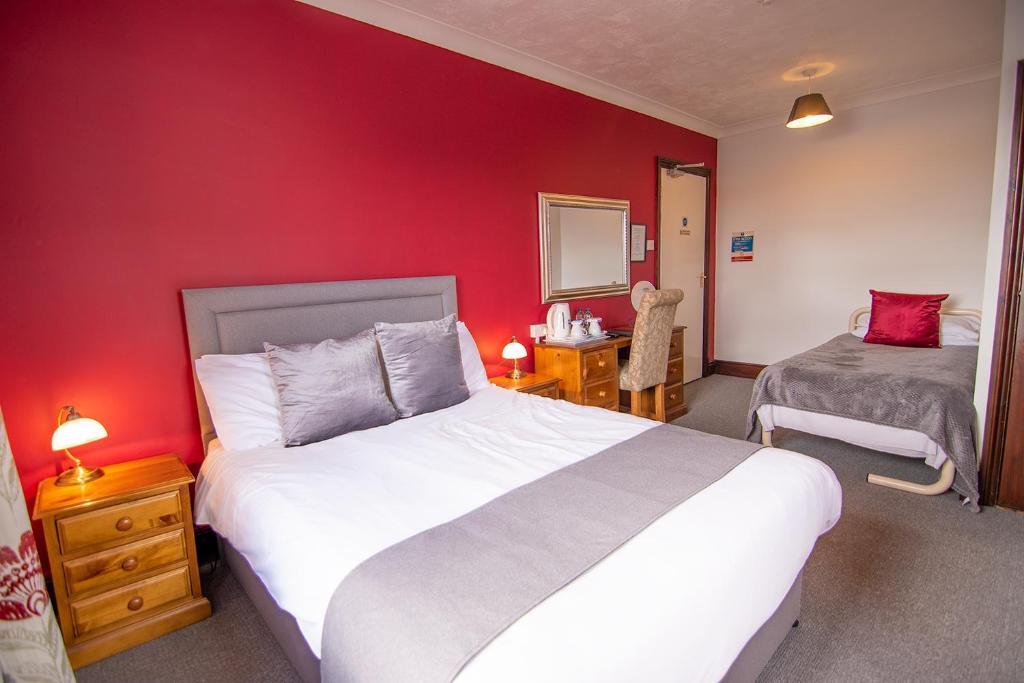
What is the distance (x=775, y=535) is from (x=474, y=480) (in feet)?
2.96

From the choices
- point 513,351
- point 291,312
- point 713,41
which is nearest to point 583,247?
point 513,351

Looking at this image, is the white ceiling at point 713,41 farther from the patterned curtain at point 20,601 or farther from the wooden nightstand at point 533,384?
the patterned curtain at point 20,601

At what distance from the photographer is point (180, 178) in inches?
88.2

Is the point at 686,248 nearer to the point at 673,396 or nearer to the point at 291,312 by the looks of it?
the point at 673,396

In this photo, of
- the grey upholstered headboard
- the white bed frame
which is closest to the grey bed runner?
the grey upholstered headboard

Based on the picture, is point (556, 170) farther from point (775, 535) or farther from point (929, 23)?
point (775, 535)

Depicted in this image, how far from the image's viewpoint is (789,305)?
5.29 m

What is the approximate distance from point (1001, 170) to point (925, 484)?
1.74m

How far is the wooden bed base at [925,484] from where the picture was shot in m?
2.78

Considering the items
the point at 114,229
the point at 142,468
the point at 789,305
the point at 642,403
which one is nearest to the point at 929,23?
the point at 789,305

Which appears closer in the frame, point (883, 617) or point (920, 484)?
point (883, 617)

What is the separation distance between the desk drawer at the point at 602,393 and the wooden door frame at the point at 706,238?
64.3 inches

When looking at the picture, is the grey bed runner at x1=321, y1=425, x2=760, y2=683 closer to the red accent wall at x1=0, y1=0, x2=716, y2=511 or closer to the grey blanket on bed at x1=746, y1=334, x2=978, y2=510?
the red accent wall at x1=0, y1=0, x2=716, y2=511

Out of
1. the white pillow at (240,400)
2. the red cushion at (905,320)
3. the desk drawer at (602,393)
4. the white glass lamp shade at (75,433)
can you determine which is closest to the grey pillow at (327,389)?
the white pillow at (240,400)
